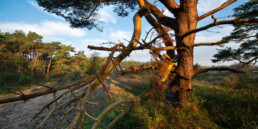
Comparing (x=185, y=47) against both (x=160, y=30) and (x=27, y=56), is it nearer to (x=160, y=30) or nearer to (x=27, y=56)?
(x=160, y=30)

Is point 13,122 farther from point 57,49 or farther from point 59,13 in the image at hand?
point 57,49

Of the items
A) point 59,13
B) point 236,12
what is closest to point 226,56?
point 236,12

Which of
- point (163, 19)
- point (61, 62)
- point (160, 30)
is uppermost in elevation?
point (163, 19)

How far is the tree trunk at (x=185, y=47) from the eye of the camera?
2818mm

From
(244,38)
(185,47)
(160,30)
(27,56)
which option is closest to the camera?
(185,47)

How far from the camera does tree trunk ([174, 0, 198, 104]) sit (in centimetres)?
282

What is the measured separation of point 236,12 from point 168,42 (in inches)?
301

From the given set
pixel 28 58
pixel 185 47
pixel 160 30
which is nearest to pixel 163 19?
pixel 160 30

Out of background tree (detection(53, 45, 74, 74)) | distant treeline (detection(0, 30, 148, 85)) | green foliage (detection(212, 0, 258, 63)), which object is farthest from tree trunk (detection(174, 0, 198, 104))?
background tree (detection(53, 45, 74, 74))

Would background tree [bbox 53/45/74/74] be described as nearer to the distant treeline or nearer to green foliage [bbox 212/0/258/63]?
the distant treeline

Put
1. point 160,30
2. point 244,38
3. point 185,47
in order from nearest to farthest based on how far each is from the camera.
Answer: point 185,47
point 160,30
point 244,38

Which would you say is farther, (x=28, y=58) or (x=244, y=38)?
(x=28, y=58)

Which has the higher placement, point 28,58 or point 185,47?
point 28,58

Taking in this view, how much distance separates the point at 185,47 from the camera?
9.00ft
